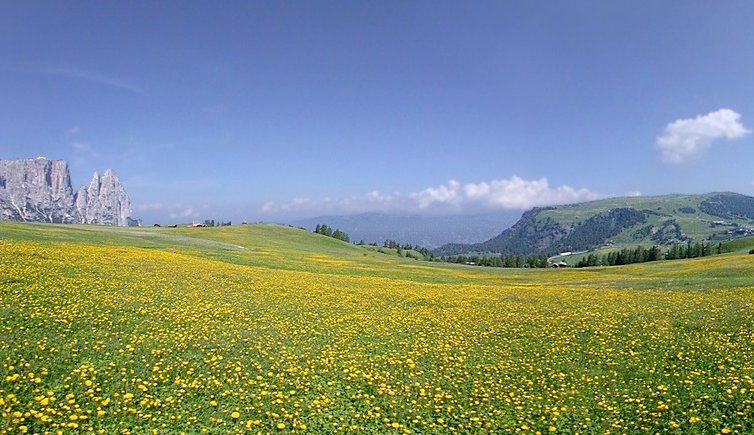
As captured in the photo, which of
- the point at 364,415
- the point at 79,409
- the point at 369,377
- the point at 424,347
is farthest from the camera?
the point at 424,347

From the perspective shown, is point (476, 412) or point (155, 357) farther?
point (155, 357)

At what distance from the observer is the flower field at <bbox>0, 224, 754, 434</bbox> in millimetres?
12617

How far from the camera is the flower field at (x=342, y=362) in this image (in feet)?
41.4

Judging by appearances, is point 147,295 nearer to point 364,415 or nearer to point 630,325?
point 364,415

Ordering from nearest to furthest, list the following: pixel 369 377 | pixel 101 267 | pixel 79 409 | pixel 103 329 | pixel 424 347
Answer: pixel 79 409, pixel 369 377, pixel 103 329, pixel 424 347, pixel 101 267

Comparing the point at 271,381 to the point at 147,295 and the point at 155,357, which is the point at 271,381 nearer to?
the point at 155,357

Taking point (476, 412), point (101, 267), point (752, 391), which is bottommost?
point (476, 412)

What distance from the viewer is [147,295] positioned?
24938mm

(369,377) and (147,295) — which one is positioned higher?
(147,295)

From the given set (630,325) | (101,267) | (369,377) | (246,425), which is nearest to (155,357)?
(246,425)

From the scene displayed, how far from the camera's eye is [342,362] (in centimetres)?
1775

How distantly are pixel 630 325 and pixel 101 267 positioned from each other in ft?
112

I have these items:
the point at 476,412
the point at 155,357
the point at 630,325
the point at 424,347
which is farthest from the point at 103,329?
the point at 630,325

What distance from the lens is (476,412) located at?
1409cm
